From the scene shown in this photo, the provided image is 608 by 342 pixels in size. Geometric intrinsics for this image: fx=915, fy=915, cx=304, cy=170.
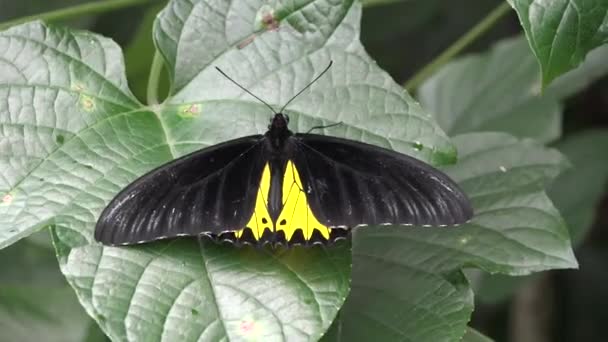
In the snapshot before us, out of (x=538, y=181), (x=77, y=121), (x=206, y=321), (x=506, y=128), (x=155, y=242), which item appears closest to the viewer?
(x=206, y=321)

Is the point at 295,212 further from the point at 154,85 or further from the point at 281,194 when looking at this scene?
the point at 154,85

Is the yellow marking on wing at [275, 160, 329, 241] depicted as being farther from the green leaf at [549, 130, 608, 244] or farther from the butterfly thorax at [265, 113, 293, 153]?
the green leaf at [549, 130, 608, 244]

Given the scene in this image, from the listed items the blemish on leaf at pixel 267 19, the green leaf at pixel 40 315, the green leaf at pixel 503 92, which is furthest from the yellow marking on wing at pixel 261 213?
the green leaf at pixel 40 315

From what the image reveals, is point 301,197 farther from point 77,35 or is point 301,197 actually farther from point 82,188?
point 77,35

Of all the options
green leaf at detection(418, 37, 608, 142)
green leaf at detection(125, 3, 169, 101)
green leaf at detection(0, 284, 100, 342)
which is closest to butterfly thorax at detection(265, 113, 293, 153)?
green leaf at detection(125, 3, 169, 101)

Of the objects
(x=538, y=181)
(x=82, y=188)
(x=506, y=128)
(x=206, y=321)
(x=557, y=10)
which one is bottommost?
(x=506, y=128)

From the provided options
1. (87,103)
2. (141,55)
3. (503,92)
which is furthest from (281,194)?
(503,92)

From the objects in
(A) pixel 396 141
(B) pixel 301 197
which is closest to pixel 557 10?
(A) pixel 396 141
